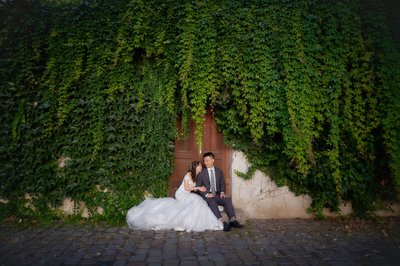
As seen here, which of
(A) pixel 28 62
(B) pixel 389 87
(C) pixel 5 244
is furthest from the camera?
(A) pixel 28 62

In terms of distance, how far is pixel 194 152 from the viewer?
6.68m

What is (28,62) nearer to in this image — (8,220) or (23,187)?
(23,187)

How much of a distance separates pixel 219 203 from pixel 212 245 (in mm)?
1332

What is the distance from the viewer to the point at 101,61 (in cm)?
608

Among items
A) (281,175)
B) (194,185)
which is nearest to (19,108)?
(194,185)

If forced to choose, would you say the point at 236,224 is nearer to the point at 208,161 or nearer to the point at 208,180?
the point at 208,180

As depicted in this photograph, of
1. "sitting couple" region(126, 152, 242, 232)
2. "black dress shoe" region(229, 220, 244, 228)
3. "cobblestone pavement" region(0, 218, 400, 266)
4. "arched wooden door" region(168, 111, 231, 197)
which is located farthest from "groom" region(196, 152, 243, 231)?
"cobblestone pavement" region(0, 218, 400, 266)

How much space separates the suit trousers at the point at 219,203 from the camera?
19.0 feet

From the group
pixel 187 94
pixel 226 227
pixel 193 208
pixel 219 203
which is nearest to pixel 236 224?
pixel 226 227

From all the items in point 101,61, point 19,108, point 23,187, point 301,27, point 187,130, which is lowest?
point 23,187

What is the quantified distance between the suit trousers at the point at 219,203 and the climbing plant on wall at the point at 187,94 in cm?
86

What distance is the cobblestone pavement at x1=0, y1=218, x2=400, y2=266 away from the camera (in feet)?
13.6

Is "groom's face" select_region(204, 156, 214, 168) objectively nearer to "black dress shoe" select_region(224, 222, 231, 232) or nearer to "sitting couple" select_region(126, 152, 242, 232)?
"sitting couple" select_region(126, 152, 242, 232)

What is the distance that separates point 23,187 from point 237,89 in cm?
520
